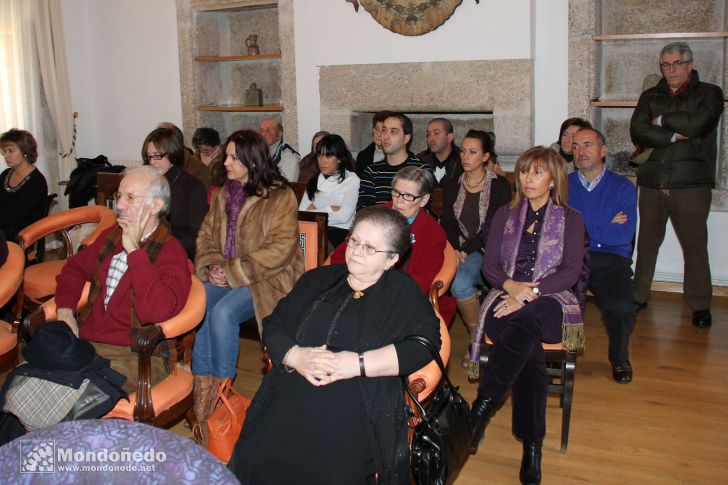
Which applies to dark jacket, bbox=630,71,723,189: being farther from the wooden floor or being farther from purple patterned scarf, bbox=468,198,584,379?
purple patterned scarf, bbox=468,198,584,379

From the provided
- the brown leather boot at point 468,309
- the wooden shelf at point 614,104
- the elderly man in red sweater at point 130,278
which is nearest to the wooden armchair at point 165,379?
the elderly man in red sweater at point 130,278

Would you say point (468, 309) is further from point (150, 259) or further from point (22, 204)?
point (22, 204)

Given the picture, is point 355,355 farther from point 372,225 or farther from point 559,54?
point 559,54

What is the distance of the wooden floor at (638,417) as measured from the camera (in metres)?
2.99

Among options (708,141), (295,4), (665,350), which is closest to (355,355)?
(665,350)

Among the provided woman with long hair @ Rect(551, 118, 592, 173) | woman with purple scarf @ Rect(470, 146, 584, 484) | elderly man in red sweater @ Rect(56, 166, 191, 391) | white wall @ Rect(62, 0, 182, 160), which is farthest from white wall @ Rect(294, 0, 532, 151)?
elderly man in red sweater @ Rect(56, 166, 191, 391)

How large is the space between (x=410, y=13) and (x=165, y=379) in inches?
152

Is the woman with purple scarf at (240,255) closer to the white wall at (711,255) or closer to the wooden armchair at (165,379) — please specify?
the wooden armchair at (165,379)

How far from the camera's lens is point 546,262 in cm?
333

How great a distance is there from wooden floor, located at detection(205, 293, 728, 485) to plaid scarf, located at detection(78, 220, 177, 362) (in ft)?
2.53

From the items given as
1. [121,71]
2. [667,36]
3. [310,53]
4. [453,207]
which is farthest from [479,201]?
[121,71]

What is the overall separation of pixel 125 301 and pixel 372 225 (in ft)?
3.57

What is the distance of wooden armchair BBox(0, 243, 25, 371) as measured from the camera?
3064mm

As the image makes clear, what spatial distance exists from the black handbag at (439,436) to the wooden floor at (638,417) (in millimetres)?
751
